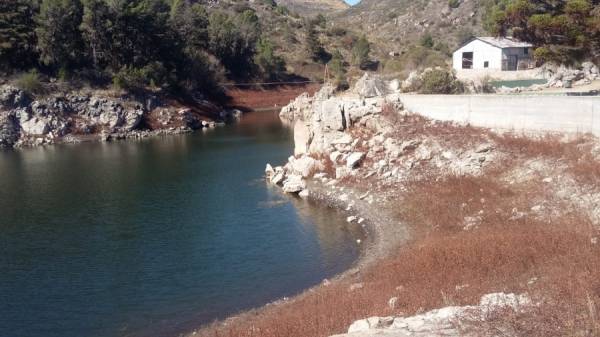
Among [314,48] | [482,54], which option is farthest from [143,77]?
[314,48]

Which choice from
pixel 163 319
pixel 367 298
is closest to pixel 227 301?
pixel 163 319

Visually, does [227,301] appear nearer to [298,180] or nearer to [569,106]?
[298,180]

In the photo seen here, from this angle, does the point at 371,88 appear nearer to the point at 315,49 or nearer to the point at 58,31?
the point at 58,31

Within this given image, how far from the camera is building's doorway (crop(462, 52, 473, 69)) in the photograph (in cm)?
7181

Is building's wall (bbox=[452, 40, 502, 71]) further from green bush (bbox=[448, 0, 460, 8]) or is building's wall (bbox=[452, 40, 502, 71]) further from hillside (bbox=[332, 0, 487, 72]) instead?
green bush (bbox=[448, 0, 460, 8])

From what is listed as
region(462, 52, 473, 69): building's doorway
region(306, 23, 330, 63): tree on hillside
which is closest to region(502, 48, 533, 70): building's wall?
region(462, 52, 473, 69): building's doorway

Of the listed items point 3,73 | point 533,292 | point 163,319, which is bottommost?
point 163,319

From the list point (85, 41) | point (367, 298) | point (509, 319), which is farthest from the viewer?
point (85, 41)

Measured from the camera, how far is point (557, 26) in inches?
1426

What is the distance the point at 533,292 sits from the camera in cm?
1731

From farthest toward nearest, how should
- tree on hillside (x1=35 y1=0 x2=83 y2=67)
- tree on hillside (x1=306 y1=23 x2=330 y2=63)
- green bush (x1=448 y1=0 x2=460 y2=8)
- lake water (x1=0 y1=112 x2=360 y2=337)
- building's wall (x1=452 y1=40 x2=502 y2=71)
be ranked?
green bush (x1=448 y1=0 x2=460 y2=8) → tree on hillside (x1=306 y1=23 x2=330 y2=63) → tree on hillside (x1=35 y1=0 x2=83 y2=67) → building's wall (x1=452 y1=40 x2=502 y2=71) → lake water (x1=0 y1=112 x2=360 y2=337)

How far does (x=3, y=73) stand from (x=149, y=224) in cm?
5502

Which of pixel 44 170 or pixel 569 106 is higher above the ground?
pixel 569 106

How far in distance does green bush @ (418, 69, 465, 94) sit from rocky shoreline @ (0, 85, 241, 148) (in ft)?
139
